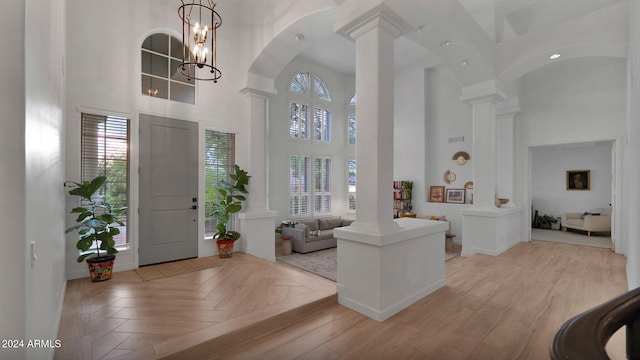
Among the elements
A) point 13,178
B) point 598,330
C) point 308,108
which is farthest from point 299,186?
point 598,330

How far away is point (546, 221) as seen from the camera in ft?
30.0

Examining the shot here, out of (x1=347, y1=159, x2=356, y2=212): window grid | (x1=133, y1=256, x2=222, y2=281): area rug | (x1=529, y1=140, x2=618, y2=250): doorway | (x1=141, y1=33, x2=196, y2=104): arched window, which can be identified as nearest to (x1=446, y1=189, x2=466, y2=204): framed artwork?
(x1=529, y1=140, x2=618, y2=250): doorway

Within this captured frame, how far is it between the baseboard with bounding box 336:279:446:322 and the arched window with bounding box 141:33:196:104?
3843 mm

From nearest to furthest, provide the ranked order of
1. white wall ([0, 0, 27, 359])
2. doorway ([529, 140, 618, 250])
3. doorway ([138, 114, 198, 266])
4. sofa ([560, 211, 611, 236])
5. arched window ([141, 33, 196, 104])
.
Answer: white wall ([0, 0, 27, 359]), doorway ([138, 114, 198, 266]), arched window ([141, 33, 196, 104]), sofa ([560, 211, 611, 236]), doorway ([529, 140, 618, 250])

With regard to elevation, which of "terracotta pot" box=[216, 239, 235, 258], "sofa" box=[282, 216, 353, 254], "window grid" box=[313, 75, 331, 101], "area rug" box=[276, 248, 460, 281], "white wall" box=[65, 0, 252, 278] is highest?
"window grid" box=[313, 75, 331, 101]

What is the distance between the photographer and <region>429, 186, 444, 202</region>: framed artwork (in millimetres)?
8202

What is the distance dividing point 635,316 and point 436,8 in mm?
3740

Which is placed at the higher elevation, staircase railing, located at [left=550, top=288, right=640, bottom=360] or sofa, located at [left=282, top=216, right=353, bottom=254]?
staircase railing, located at [left=550, top=288, right=640, bottom=360]

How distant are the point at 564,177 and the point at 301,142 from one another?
8.13 metres

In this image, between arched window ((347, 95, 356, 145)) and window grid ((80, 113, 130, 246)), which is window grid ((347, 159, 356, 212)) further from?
window grid ((80, 113, 130, 246))

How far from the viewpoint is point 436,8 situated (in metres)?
3.53

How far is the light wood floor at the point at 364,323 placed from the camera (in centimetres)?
227

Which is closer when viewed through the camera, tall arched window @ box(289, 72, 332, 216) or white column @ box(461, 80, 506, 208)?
white column @ box(461, 80, 506, 208)

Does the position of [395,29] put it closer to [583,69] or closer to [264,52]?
[264,52]
